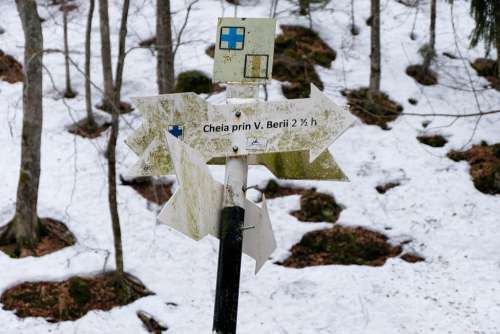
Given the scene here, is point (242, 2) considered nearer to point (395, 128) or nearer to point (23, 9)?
point (395, 128)

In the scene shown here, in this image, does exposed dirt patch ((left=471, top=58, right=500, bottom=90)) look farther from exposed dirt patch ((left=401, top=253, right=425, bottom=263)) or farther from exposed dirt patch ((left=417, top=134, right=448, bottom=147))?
exposed dirt patch ((left=401, top=253, right=425, bottom=263))

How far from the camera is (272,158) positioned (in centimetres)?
295

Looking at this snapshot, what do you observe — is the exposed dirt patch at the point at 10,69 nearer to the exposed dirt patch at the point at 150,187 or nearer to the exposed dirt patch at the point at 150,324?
the exposed dirt patch at the point at 150,187

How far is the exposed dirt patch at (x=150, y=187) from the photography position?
422 inches

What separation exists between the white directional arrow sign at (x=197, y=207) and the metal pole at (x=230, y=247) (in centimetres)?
4

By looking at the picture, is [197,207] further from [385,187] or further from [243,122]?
[385,187]

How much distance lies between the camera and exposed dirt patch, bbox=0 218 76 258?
8599mm

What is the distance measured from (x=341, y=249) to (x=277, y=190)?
2171 millimetres

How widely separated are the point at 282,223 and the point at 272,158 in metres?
7.06

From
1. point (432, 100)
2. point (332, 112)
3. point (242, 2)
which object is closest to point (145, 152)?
point (332, 112)

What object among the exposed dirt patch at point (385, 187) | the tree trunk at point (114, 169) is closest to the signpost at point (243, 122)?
the tree trunk at point (114, 169)

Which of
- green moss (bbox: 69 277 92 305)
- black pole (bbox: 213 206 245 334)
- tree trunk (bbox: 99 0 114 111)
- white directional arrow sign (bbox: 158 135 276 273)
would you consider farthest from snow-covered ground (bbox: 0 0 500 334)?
black pole (bbox: 213 206 245 334)

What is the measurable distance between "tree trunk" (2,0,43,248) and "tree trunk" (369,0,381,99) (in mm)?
7658

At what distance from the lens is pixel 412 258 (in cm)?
892
